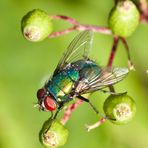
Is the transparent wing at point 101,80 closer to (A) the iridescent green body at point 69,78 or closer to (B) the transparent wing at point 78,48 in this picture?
(A) the iridescent green body at point 69,78

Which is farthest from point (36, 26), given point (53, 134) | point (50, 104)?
point (53, 134)

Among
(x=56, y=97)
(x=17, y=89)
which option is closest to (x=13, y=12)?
(x=17, y=89)

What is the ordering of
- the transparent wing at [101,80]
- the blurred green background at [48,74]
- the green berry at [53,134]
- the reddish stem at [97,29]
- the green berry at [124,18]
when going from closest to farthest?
the transparent wing at [101,80], the green berry at [53,134], the green berry at [124,18], the reddish stem at [97,29], the blurred green background at [48,74]

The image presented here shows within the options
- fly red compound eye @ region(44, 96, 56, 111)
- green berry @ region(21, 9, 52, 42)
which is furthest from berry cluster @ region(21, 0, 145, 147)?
fly red compound eye @ region(44, 96, 56, 111)

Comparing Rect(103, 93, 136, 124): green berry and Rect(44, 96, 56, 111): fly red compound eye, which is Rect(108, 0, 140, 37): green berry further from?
Rect(44, 96, 56, 111): fly red compound eye

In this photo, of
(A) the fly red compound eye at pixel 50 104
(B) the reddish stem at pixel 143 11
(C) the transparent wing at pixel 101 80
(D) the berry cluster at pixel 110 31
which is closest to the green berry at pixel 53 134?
(D) the berry cluster at pixel 110 31

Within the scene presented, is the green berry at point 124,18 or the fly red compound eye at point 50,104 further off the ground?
the green berry at point 124,18

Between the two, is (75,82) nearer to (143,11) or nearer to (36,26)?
(36,26)

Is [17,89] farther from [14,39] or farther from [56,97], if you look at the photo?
[56,97]
